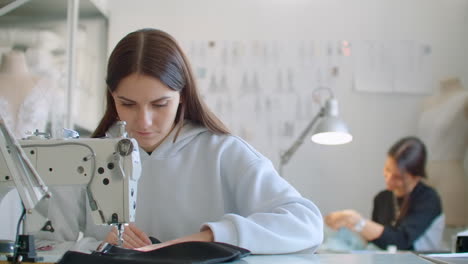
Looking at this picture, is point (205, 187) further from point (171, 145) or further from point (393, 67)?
point (393, 67)

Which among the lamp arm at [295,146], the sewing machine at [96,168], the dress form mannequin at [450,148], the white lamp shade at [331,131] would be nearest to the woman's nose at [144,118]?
the sewing machine at [96,168]

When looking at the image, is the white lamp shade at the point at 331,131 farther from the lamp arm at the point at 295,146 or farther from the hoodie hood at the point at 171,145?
the hoodie hood at the point at 171,145

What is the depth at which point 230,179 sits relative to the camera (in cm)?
146

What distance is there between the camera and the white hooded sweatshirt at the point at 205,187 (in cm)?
134

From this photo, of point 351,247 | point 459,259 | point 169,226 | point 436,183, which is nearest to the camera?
point 459,259

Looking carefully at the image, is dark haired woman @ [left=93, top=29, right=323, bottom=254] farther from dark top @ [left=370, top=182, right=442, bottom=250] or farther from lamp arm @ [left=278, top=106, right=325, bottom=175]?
dark top @ [left=370, top=182, right=442, bottom=250]

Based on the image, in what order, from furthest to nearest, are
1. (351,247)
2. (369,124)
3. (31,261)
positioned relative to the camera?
(369,124), (351,247), (31,261)

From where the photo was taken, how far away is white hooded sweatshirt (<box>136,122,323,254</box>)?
1336 mm

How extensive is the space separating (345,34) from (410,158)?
37.5 inches

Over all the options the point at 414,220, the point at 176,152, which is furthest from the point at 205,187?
the point at 414,220

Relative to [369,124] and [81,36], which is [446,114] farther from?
[81,36]

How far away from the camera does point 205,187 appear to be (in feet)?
4.83

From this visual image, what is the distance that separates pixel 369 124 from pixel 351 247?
88 centimetres

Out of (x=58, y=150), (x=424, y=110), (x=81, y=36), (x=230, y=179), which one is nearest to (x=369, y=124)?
(x=424, y=110)
